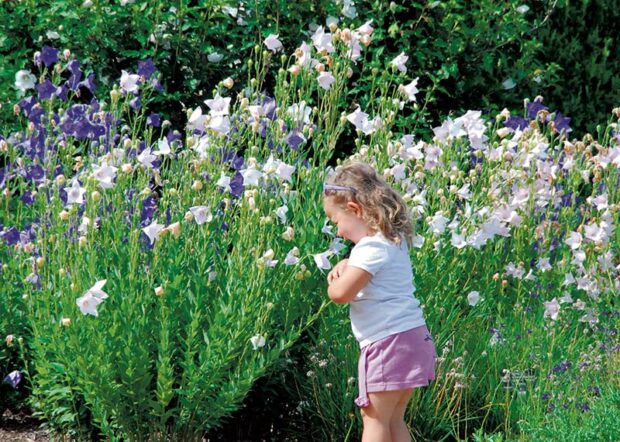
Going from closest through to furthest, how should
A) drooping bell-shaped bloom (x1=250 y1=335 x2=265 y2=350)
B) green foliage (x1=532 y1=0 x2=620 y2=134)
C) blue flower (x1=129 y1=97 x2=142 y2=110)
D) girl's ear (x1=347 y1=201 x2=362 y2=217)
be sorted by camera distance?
girl's ear (x1=347 y1=201 x2=362 y2=217), drooping bell-shaped bloom (x1=250 y1=335 x2=265 y2=350), blue flower (x1=129 y1=97 x2=142 y2=110), green foliage (x1=532 y1=0 x2=620 y2=134)

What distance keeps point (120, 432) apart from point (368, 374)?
3.43 feet

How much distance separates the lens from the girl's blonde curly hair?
10.9 feet

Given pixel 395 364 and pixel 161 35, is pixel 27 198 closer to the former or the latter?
pixel 161 35

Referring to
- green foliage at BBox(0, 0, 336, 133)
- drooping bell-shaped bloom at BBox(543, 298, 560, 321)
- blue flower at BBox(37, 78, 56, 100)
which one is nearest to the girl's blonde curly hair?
drooping bell-shaped bloom at BBox(543, 298, 560, 321)

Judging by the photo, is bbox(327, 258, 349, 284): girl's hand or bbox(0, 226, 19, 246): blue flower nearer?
bbox(327, 258, 349, 284): girl's hand

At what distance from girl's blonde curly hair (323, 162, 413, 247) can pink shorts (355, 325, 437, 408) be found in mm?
323

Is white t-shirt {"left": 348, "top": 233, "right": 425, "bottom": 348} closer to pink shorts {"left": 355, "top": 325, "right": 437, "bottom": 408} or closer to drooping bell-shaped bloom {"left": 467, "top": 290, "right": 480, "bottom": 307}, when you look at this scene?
pink shorts {"left": 355, "top": 325, "right": 437, "bottom": 408}

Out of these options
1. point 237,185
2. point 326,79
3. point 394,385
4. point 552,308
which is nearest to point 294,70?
point 326,79

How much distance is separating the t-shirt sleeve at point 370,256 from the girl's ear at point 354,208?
0.38 ft

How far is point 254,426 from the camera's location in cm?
416

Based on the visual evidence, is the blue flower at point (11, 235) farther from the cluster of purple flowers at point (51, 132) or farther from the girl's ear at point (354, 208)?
the girl's ear at point (354, 208)

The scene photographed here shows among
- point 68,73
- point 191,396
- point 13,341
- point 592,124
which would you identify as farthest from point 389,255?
point 592,124

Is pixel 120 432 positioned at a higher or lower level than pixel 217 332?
lower

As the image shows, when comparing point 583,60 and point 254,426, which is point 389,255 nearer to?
point 254,426
